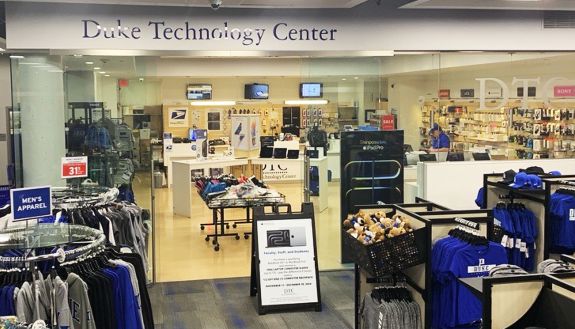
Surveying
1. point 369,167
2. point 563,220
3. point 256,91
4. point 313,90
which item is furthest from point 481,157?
point 256,91

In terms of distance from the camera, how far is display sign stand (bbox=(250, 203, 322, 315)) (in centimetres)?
641

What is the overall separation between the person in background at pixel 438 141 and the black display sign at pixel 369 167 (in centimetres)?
65

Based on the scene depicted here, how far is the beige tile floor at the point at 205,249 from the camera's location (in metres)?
7.94

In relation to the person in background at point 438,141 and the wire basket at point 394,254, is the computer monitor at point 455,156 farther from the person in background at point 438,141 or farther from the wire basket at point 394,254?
the wire basket at point 394,254

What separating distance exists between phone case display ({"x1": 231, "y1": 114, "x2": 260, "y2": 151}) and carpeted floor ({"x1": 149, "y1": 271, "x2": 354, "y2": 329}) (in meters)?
9.95

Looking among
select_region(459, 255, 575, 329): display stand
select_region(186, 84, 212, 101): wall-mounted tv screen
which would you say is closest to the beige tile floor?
select_region(459, 255, 575, 329): display stand

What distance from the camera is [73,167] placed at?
18.7 feet

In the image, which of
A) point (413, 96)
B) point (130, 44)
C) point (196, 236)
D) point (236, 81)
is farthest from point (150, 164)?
point (236, 81)

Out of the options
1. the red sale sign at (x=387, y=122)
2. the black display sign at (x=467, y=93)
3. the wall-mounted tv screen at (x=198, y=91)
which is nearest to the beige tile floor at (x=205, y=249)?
the red sale sign at (x=387, y=122)

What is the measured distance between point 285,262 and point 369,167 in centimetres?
202

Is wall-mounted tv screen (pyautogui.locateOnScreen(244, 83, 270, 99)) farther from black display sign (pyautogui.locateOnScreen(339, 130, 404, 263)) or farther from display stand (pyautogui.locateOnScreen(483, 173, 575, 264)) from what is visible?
display stand (pyautogui.locateOnScreen(483, 173, 575, 264))

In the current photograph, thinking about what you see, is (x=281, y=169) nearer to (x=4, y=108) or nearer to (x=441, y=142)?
(x=4, y=108)

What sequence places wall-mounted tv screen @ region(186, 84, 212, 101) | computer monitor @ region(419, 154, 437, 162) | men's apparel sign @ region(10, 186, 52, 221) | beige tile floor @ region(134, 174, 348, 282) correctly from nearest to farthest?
men's apparel sign @ region(10, 186, 52, 221) → beige tile floor @ region(134, 174, 348, 282) → computer monitor @ region(419, 154, 437, 162) → wall-mounted tv screen @ region(186, 84, 212, 101)

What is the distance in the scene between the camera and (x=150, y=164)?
24.0 ft
